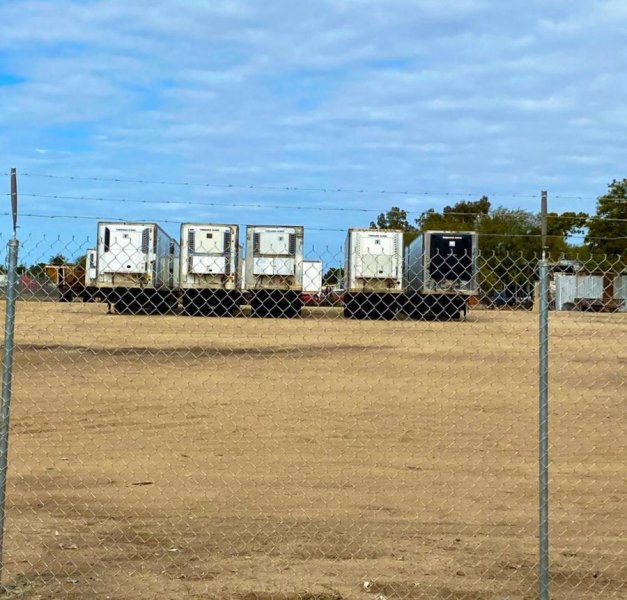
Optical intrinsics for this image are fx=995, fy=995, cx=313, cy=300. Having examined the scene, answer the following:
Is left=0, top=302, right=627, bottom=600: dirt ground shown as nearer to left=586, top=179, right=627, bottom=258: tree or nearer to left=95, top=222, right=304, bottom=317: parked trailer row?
left=95, top=222, right=304, bottom=317: parked trailer row

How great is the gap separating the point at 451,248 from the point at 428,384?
1923cm

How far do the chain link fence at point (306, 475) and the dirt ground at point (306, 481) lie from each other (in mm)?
26

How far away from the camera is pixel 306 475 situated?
867cm

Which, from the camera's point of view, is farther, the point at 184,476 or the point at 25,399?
the point at 25,399

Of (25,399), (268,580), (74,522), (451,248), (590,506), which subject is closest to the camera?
(268,580)

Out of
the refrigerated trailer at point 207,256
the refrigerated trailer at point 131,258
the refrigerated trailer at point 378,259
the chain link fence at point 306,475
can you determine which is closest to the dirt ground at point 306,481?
the chain link fence at point 306,475

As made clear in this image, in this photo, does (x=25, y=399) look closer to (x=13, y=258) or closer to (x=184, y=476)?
(x=184, y=476)

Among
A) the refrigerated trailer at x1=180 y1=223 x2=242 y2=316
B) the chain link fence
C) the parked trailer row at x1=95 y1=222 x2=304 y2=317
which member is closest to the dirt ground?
the chain link fence

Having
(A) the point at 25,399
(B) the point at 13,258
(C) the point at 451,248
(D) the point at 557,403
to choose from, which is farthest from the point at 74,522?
(C) the point at 451,248

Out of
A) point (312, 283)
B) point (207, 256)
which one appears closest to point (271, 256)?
point (207, 256)

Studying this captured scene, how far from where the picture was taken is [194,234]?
34.7 m

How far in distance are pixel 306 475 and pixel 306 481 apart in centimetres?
24

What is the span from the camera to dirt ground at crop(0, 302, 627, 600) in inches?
234

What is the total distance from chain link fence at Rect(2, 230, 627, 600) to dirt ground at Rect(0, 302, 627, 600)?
0.03m
